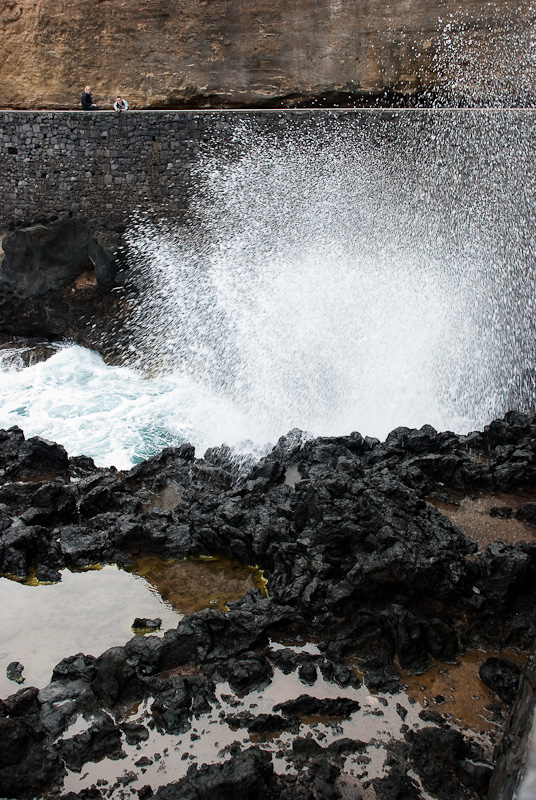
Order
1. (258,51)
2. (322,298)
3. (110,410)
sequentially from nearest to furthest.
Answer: (110,410) → (322,298) → (258,51)

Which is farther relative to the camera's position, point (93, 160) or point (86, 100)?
point (86, 100)

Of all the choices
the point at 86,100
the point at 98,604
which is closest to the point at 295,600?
the point at 98,604

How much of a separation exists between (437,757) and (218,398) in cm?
531

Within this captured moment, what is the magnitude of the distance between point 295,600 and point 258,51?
10322 millimetres

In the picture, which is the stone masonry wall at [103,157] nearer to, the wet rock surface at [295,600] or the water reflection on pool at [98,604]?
the wet rock surface at [295,600]

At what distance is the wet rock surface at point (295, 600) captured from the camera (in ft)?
9.34

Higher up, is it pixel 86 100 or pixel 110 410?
pixel 86 100

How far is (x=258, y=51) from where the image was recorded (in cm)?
1159

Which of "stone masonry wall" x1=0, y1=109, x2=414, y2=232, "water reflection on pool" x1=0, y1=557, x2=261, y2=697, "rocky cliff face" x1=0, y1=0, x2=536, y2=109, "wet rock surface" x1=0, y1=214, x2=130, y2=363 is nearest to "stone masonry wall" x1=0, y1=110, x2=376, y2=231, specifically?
"stone masonry wall" x1=0, y1=109, x2=414, y2=232

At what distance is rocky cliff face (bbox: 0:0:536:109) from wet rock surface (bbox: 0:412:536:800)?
745 centimetres

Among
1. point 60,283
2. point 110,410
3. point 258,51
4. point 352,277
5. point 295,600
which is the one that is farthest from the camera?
point 258,51

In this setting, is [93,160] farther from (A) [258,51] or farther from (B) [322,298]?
(B) [322,298]

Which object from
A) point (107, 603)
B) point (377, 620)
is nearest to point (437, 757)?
point (377, 620)

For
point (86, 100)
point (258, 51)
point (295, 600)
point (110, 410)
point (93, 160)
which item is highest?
point (258, 51)
